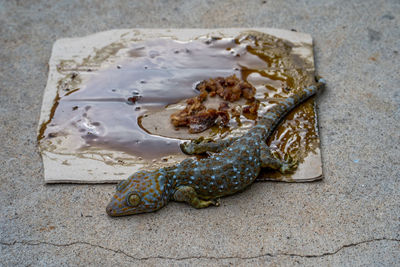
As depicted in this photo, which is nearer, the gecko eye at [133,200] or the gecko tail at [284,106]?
the gecko eye at [133,200]

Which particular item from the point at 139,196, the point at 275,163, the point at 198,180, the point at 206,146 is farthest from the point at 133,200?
the point at 275,163

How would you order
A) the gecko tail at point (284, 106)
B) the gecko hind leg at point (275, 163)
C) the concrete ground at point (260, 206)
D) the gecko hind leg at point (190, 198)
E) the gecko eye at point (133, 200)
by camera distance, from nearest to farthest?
the concrete ground at point (260, 206) → the gecko eye at point (133, 200) → the gecko hind leg at point (190, 198) → the gecko hind leg at point (275, 163) → the gecko tail at point (284, 106)

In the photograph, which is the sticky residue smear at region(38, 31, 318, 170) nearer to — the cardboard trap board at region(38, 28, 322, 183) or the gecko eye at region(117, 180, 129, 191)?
the cardboard trap board at region(38, 28, 322, 183)

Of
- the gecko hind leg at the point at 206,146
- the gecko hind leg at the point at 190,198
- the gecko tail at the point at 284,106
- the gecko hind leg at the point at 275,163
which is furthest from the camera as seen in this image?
the gecko tail at the point at 284,106

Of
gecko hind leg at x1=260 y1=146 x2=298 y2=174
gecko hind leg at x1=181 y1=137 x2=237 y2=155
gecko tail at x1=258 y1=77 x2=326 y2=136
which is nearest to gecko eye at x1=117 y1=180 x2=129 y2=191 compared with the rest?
gecko hind leg at x1=181 y1=137 x2=237 y2=155

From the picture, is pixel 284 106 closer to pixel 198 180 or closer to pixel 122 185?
pixel 198 180

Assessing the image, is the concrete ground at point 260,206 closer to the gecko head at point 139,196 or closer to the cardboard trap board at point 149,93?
the gecko head at point 139,196

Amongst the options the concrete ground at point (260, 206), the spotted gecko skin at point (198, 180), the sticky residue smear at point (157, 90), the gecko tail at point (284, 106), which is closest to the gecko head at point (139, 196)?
the spotted gecko skin at point (198, 180)
